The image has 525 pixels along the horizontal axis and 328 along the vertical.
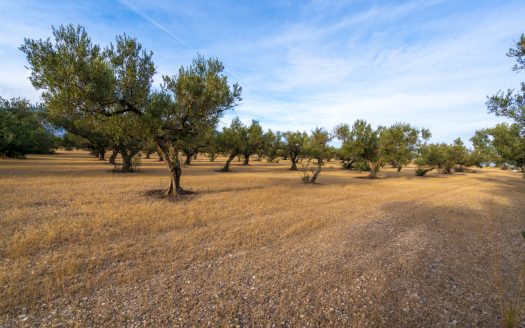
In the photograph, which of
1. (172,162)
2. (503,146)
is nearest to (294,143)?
(503,146)

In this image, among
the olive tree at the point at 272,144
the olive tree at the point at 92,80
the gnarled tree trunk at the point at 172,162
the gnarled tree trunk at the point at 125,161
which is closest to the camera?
the olive tree at the point at 92,80

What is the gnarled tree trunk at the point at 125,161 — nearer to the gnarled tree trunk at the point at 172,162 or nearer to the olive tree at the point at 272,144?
the gnarled tree trunk at the point at 172,162

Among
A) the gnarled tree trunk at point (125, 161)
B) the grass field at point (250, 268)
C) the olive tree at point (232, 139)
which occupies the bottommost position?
the grass field at point (250, 268)

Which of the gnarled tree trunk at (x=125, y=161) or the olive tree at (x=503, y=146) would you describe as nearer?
the olive tree at (x=503, y=146)

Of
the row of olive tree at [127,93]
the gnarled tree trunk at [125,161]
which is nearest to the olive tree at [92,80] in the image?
the row of olive tree at [127,93]

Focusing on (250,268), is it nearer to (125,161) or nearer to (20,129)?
(125,161)

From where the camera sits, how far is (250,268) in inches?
261

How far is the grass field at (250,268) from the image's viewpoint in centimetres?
471

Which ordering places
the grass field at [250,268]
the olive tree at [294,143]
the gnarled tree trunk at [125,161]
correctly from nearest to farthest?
the grass field at [250,268], the gnarled tree trunk at [125,161], the olive tree at [294,143]

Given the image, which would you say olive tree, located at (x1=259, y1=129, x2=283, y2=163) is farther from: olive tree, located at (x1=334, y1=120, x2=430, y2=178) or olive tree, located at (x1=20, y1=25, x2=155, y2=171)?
olive tree, located at (x1=20, y1=25, x2=155, y2=171)

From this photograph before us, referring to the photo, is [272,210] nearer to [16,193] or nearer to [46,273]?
[46,273]

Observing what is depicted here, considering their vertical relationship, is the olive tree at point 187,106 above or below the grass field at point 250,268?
above

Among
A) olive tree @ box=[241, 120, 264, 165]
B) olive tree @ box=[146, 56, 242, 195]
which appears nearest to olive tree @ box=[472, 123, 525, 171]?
olive tree @ box=[146, 56, 242, 195]

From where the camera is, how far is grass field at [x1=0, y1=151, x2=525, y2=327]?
4.71 meters
